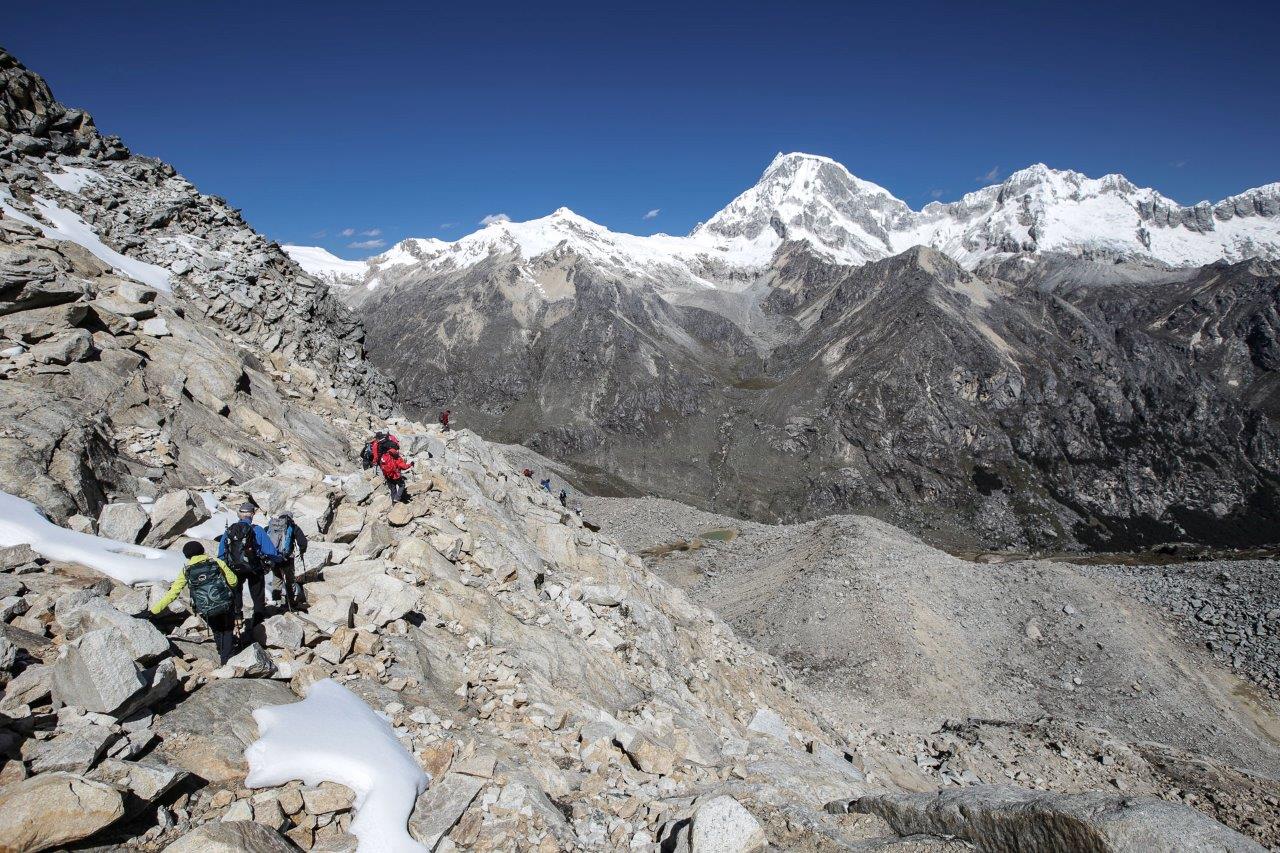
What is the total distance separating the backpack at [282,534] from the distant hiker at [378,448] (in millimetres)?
5773

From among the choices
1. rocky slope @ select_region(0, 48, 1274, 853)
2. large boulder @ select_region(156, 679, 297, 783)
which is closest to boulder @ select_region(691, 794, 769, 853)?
rocky slope @ select_region(0, 48, 1274, 853)

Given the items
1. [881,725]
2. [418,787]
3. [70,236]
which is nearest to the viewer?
[418,787]

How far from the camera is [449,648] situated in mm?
13891

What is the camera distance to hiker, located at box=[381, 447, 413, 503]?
17.7 m

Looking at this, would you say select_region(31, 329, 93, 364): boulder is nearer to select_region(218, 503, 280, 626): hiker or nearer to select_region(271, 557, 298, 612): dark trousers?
select_region(218, 503, 280, 626): hiker

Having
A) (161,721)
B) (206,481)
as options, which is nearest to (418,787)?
(161,721)

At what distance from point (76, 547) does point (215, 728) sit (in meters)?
5.19

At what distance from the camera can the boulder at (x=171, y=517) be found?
12.7 m

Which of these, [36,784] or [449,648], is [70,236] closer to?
[449,648]

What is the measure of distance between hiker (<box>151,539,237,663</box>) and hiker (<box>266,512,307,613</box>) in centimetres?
173

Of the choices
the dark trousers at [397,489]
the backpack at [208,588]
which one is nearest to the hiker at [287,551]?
the backpack at [208,588]

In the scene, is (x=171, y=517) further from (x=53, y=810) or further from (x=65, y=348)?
(x=53, y=810)

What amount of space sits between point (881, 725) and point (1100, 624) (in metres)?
22.3

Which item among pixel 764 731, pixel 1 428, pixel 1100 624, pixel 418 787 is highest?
pixel 1 428
